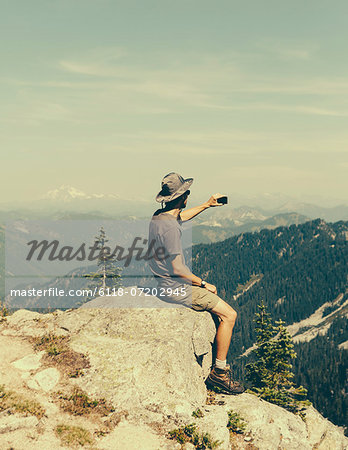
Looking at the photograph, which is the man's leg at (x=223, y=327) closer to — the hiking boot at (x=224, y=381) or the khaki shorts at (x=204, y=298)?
the khaki shorts at (x=204, y=298)

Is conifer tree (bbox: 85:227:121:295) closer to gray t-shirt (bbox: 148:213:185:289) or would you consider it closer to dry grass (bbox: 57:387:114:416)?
gray t-shirt (bbox: 148:213:185:289)

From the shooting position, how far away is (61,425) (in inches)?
405

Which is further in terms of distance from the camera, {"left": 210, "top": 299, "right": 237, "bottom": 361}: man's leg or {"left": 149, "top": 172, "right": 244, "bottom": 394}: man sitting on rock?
{"left": 210, "top": 299, "right": 237, "bottom": 361}: man's leg

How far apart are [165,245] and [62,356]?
5299 millimetres

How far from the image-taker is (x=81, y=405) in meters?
11.2

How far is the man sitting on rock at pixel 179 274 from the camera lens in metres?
13.1

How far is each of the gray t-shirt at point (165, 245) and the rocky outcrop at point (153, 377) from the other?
1948mm

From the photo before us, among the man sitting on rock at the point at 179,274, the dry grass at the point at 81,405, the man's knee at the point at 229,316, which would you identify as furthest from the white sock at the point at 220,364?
the dry grass at the point at 81,405

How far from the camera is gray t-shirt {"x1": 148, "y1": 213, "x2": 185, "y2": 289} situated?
510 inches

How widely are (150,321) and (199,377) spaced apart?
2799 mm

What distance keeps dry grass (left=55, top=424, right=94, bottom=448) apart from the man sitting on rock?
555cm

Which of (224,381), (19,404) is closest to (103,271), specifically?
(224,381)

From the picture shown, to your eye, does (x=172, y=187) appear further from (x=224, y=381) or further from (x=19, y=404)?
(x=19, y=404)

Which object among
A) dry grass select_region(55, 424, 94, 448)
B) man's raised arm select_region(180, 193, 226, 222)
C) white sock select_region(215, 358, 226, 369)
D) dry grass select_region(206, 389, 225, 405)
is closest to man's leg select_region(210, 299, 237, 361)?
white sock select_region(215, 358, 226, 369)
